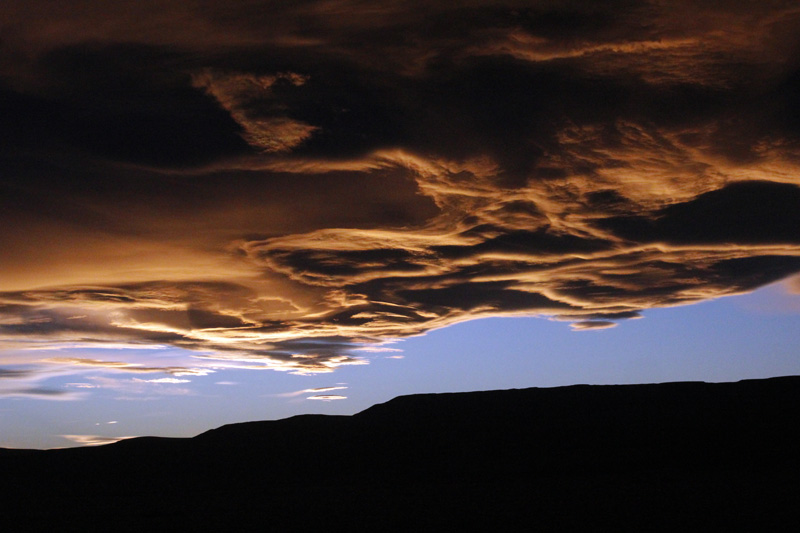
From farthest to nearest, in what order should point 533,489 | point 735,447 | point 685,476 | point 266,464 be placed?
1. point 266,464
2. point 735,447
3. point 685,476
4. point 533,489

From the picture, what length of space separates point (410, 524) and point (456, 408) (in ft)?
139

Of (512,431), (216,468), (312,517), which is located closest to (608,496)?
(312,517)

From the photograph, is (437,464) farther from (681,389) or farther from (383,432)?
(681,389)

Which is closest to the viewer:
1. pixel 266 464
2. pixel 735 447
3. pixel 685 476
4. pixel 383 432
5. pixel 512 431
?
pixel 685 476

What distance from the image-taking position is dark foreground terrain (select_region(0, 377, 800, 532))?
21.9m

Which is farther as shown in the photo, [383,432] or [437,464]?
[383,432]

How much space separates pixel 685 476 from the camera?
111 ft

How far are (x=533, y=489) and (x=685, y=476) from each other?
9.51 metres

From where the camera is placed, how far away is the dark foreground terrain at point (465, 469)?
71.8 feet

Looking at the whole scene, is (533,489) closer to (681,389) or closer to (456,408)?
(456,408)

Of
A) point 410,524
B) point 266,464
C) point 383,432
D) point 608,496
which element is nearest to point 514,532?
point 410,524

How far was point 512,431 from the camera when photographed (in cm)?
5300

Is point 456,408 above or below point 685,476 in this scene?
above

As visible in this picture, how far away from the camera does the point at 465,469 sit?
42.8 meters
